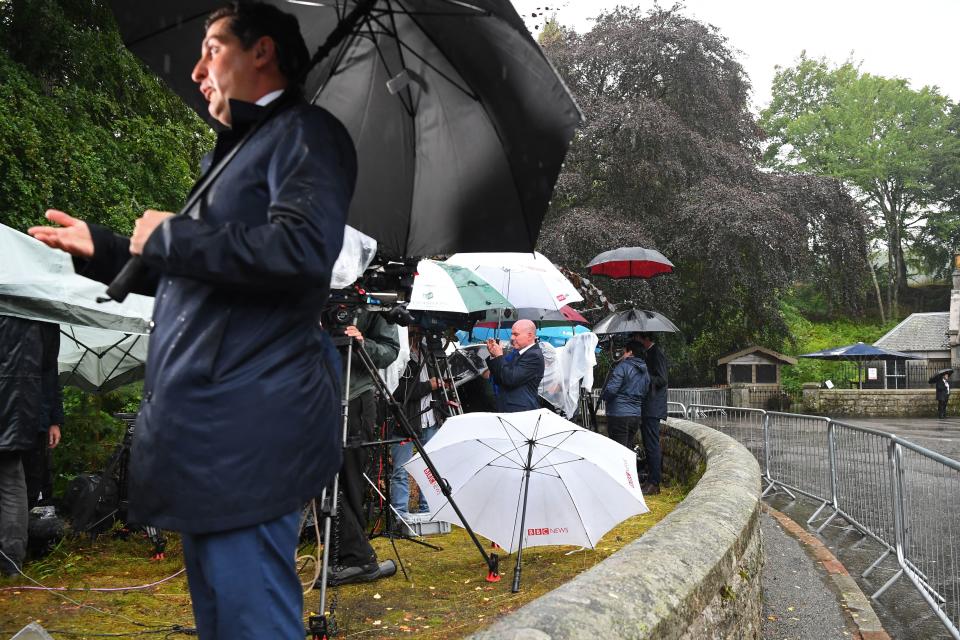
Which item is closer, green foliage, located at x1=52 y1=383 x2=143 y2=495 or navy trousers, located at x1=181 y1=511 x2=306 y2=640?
navy trousers, located at x1=181 y1=511 x2=306 y2=640

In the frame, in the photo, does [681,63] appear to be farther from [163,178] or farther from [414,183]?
[414,183]

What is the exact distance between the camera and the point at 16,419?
5141mm

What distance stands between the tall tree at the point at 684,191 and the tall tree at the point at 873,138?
104ft

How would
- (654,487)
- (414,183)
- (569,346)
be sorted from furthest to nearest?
(569,346)
(654,487)
(414,183)

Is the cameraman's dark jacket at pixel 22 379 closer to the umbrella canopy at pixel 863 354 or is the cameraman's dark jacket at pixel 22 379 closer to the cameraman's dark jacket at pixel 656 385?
the cameraman's dark jacket at pixel 656 385

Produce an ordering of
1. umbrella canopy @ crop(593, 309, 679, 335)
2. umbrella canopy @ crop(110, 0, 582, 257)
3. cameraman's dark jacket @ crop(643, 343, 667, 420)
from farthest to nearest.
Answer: umbrella canopy @ crop(593, 309, 679, 335)
cameraman's dark jacket @ crop(643, 343, 667, 420)
umbrella canopy @ crop(110, 0, 582, 257)

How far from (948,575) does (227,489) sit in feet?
16.4

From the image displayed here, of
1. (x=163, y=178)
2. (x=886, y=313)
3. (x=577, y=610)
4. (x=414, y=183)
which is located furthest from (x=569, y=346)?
(x=886, y=313)

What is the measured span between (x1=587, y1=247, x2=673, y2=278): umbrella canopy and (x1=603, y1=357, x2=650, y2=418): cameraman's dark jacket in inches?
101

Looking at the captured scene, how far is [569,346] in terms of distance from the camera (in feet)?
35.6

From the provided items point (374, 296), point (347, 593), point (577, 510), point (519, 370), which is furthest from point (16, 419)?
point (519, 370)

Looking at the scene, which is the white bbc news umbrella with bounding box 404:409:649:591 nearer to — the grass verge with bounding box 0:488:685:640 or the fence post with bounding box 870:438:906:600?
the grass verge with bounding box 0:488:685:640

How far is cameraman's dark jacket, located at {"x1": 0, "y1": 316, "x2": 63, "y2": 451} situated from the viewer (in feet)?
16.8

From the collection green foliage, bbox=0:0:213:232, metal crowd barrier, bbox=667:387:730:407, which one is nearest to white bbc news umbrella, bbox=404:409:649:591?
green foliage, bbox=0:0:213:232
